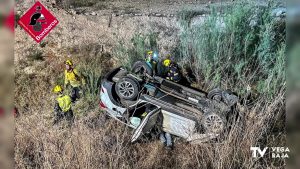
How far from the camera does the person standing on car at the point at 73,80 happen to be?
26.1 feet

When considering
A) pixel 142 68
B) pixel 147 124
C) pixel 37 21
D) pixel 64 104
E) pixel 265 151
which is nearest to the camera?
pixel 265 151

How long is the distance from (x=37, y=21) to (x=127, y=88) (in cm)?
495

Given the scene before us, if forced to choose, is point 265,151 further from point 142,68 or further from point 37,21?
point 37,21

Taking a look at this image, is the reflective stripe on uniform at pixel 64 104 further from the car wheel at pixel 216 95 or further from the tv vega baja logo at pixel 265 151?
the tv vega baja logo at pixel 265 151

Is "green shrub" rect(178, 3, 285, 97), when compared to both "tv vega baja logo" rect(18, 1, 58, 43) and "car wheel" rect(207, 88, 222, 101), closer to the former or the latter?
"car wheel" rect(207, 88, 222, 101)

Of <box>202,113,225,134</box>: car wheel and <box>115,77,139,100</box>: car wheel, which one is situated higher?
<box>115,77,139,100</box>: car wheel

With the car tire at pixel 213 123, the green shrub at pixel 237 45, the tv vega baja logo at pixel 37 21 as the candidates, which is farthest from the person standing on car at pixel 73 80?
the car tire at pixel 213 123

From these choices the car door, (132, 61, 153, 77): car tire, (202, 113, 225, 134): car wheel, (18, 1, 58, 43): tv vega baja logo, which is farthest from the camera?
(18, 1, 58, 43): tv vega baja logo

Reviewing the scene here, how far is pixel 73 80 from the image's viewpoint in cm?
798

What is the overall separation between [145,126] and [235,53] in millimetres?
3006

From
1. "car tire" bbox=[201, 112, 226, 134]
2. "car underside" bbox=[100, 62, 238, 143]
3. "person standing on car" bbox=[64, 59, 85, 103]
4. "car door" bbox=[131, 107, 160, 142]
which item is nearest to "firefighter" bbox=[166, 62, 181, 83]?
"car underside" bbox=[100, 62, 238, 143]

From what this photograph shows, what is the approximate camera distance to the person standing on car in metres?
7.96

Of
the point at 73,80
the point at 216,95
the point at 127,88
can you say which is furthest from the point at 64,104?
the point at 216,95

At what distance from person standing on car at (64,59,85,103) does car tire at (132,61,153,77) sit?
1.31 m
